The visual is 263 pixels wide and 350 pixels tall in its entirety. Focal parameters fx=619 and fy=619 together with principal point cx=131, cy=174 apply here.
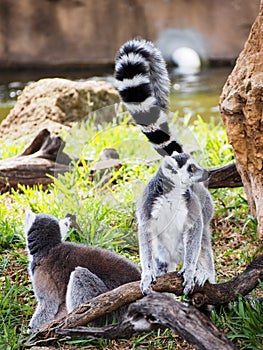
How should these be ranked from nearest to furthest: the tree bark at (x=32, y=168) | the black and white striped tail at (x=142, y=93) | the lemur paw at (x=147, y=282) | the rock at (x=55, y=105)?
the black and white striped tail at (x=142, y=93), the lemur paw at (x=147, y=282), the tree bark at (x=32, y=168), the rock at (x=55, y=105)

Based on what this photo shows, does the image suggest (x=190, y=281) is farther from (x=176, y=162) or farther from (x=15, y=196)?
(x=15, y=196)

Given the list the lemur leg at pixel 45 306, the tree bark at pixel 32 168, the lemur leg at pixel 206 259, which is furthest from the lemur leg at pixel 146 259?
the tree bark at pixel 32 168

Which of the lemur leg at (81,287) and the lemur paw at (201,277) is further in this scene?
the lemur leg at (81,287)

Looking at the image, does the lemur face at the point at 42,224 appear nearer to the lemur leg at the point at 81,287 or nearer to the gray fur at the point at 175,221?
the lemur leg at the point at 81,287

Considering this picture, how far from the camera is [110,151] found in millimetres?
4426

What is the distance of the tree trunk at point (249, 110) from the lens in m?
3.08

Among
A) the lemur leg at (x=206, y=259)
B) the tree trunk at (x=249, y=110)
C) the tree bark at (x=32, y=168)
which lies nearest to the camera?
the lemur leg at (x=206, y=259)

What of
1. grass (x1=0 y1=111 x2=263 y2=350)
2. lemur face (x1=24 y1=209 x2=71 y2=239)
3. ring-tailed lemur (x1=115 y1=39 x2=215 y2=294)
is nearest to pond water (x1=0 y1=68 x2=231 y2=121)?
grass (x1=0 y1=111 x2=263 y2=350)

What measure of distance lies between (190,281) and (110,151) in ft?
6.41

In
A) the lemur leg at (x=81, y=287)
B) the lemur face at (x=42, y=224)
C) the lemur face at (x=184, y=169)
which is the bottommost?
the lemur leg at (x=81, y=287)

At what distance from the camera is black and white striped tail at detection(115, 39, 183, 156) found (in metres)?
2.48

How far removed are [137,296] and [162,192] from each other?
0.45 meters

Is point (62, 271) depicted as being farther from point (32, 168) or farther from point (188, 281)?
point (32, 168)

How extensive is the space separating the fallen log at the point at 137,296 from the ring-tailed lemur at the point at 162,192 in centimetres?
5
